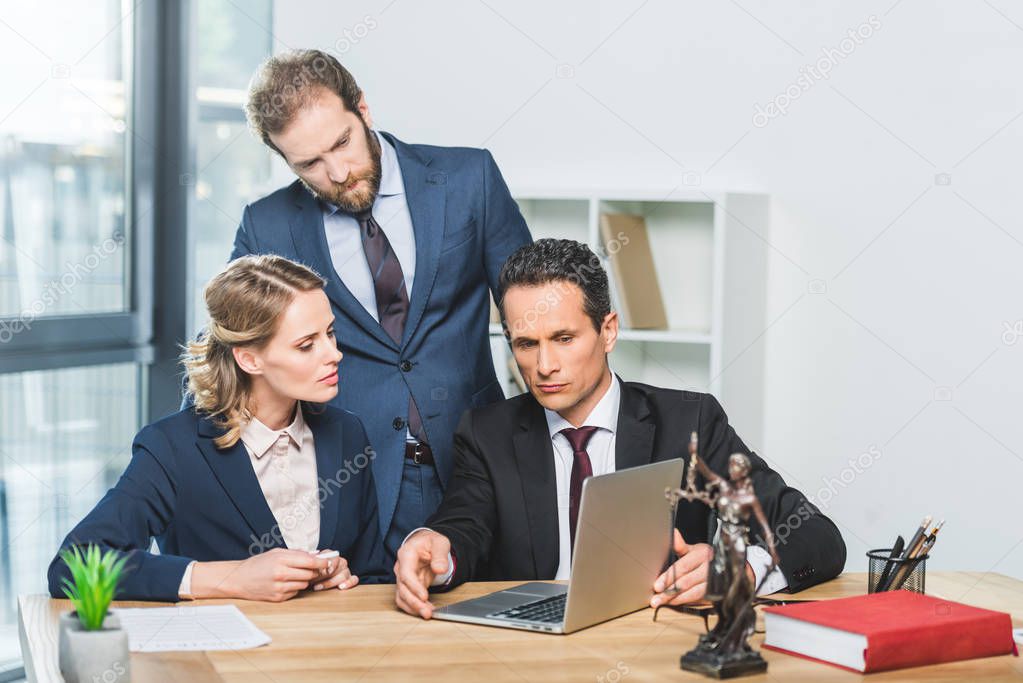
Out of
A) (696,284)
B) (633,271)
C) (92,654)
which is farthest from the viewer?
(696,284)

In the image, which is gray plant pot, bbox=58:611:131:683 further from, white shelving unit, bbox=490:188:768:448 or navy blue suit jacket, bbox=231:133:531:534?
white shelving unit, bbox=490:188:768:448

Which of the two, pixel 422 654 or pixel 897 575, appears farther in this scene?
pixel 897 575

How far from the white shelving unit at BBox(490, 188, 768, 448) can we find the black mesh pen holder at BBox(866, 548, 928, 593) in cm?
163

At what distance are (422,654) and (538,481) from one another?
66 cm

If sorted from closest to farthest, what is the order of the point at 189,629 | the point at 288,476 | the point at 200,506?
the point at 189,629 → the point at 200,506 → the point at 288,476

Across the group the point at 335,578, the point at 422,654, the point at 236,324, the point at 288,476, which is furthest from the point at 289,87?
the point at 422,654

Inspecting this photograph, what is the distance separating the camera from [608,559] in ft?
5.85

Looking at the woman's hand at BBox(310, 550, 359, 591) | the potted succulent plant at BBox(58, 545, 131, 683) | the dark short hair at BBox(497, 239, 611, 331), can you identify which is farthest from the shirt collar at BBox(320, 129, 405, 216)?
the potted succulent plant at BBox(58, 545, 131, 683)

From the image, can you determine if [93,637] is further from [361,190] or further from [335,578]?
[361,190]

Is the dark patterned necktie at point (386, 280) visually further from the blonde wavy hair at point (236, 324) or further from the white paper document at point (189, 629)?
the white paper document at point (189, 629)

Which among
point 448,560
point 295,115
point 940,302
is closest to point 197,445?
point 448,560

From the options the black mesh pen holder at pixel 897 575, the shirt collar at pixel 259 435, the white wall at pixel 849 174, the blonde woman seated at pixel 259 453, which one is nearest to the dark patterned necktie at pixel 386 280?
the blonde woman seated at pixel 259 453

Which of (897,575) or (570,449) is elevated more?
(570,449)

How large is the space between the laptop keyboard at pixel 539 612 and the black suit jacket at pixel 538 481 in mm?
257
